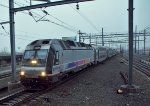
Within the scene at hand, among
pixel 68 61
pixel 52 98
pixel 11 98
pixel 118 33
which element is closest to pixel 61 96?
pixel 52 98

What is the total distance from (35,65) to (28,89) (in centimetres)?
171

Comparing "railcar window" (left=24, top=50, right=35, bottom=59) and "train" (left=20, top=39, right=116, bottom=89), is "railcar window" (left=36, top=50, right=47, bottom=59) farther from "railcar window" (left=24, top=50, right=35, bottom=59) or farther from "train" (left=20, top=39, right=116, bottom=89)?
"railcar window" (left=24, top=50, right=35, bottom=59)

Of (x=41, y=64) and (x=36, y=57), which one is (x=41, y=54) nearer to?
(x=36, y=57)

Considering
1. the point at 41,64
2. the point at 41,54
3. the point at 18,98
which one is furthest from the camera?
the point at 41,54

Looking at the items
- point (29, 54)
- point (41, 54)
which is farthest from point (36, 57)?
point (29, 54)

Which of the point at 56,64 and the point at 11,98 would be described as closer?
the point at 11,98

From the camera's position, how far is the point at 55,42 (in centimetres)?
1727

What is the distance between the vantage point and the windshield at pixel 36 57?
1573cm

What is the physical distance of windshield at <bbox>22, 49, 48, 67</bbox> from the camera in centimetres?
1573

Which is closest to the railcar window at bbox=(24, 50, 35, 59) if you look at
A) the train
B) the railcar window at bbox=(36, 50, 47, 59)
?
the train

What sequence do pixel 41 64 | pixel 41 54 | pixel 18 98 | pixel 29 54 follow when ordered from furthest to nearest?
1. pixel 29 54
2. pixel 41 54
3. pixel 41 64
4. pixel 18 98

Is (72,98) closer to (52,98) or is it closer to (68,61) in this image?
(52,98)

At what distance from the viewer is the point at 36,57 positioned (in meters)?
16.0

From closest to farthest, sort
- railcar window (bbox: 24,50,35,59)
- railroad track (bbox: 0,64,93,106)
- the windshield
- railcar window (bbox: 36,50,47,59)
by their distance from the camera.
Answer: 1. railroad track (bbox: 0,64,93,106)
2. the windshield
3. railcar window (bbox: 36,50,47,59)
4. railcar window (bbox: 24,50,35,59)
